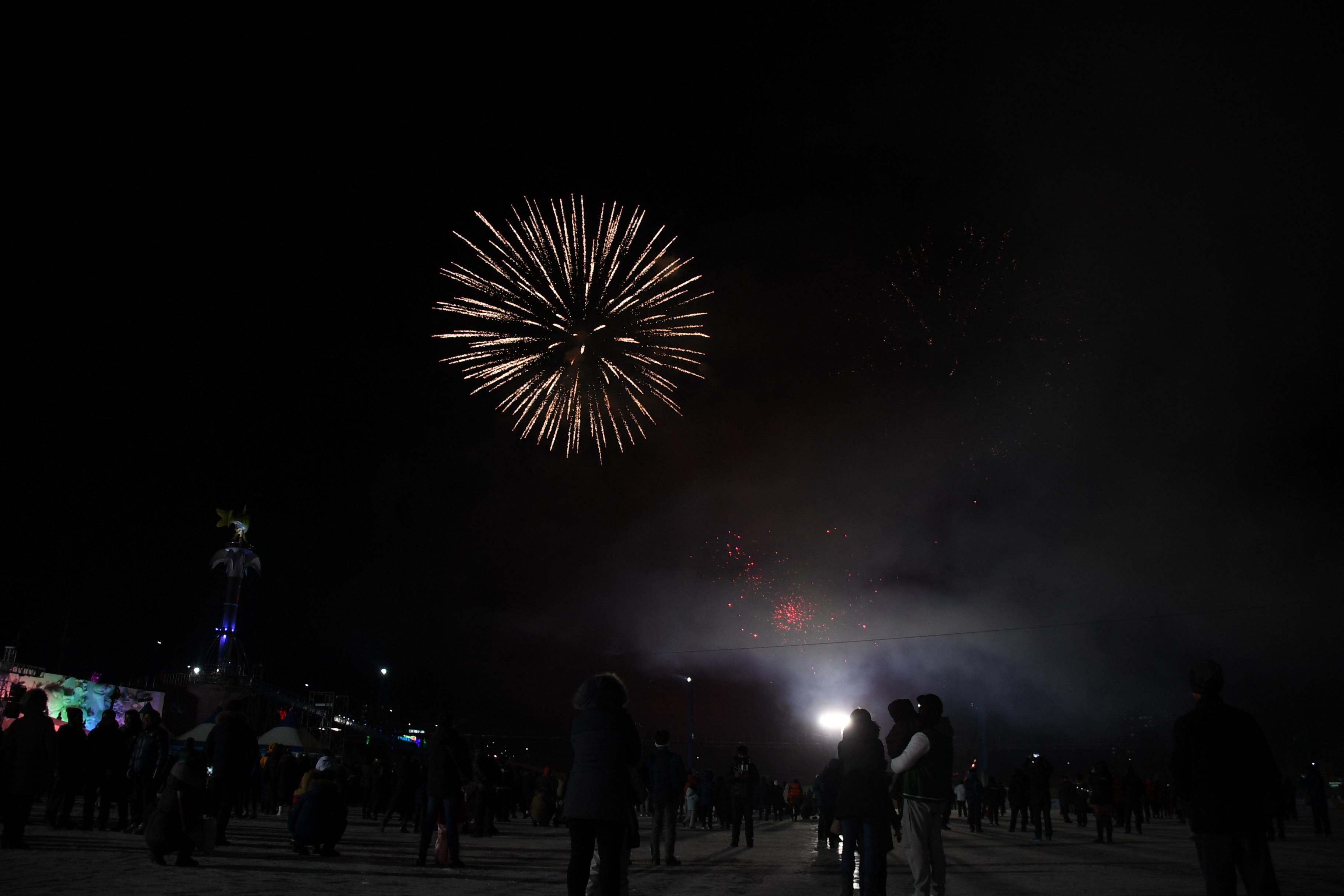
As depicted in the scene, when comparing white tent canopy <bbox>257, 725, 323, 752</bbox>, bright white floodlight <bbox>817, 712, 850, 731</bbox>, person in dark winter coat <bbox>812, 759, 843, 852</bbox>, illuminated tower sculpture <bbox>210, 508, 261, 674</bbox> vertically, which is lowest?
person in dark winter coat <bbox>812, 759, 843, 852</bbox>

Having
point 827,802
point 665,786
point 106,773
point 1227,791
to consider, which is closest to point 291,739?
point 106,773

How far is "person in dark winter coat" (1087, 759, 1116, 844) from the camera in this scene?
18.7 meters

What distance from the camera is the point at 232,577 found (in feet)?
253

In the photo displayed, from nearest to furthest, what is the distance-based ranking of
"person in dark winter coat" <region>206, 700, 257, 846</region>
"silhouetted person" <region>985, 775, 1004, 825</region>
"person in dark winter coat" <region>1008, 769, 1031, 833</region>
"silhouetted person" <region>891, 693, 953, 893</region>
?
"silhouetted person" <region>891, 693, 953, 893</region>, "person in dark winter coat" <region>206, 700, 257, 846</region>, "person in dark winter coat" <region>1008, 769, 1031, 833</region>, "silhouetted person" <region>985, 775, 1004, 825</region>

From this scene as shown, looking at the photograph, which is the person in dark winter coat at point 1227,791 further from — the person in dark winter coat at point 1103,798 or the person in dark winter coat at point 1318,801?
the person in dark winter coat at point 1318,801

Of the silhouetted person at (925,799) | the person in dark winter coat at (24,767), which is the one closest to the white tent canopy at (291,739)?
the person in dark winter coat at (24,767)

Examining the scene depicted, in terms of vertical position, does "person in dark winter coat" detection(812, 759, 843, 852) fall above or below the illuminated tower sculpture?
below

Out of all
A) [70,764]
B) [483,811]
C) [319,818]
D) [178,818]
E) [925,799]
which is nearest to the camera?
[925,799]

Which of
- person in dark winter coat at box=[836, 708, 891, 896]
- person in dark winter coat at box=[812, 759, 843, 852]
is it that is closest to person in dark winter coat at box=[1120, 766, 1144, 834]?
person in dark winter coat at box=[812, 759, 843, 852]

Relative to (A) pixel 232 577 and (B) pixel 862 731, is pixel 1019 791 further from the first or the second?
(A) pixel 232 577

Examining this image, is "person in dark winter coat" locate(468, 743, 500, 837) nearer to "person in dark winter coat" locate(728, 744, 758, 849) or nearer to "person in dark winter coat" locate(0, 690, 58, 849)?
"person in dark winter coat" locate(728, 744, 758, 849)

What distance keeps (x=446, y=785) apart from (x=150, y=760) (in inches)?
221

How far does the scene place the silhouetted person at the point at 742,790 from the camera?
56.7ft

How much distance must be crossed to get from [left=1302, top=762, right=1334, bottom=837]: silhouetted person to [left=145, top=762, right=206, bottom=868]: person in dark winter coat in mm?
22799
